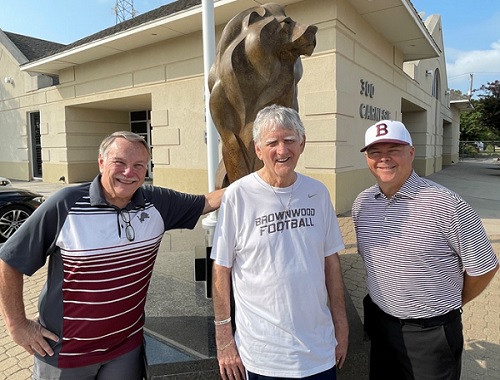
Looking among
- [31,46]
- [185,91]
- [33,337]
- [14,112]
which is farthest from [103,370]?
[31,46]

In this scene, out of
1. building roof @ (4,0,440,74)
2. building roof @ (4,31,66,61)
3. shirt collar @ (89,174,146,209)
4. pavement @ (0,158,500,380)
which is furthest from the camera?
building roof @ (4,31,66,61)

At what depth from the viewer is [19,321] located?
176 centimetres

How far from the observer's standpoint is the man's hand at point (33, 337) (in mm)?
1743

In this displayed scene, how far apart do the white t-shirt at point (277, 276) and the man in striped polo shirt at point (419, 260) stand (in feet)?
1.20

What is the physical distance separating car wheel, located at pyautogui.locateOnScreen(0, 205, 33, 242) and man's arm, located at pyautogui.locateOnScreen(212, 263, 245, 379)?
6.28 meters

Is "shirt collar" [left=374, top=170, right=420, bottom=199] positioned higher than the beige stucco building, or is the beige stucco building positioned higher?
the beige stucco building

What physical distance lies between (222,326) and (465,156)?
4518cm

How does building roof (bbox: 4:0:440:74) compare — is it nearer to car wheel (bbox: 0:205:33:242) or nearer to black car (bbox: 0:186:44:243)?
black car (bbox: 0:186:44:243)

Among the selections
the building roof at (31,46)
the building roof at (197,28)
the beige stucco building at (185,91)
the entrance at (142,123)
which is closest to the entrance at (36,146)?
the beige stucco building at (185,91)

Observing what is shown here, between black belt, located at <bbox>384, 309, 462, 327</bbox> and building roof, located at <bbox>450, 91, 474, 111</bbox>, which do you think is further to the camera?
building roof, located at <bbox>450, 91, 474, 111</bbox>

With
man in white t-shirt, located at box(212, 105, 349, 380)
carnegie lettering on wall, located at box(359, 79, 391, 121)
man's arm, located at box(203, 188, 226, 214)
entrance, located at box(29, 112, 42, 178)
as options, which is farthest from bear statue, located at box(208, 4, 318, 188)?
entrance, located at box(29, 112, 42, 178)

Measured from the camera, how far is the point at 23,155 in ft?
57.4

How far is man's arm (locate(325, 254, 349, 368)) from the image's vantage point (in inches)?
68.1

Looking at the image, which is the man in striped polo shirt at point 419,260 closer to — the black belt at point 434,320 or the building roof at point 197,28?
the black belt at point 434,320
